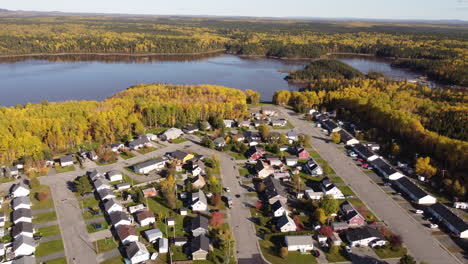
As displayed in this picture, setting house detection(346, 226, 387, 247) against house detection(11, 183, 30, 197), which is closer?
house detection(346, 226, 387, 247)

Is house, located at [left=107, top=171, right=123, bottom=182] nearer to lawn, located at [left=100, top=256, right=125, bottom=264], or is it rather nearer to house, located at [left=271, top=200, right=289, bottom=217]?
lawn, located at [left=100, top=256, right=125, bottom=264]

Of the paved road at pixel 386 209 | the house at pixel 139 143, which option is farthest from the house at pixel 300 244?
the house at pixel 139 143

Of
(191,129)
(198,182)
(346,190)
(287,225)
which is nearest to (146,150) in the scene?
(191,129)

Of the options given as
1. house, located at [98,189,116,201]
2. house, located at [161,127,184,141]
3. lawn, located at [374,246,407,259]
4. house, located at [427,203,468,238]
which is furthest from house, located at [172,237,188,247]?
house, located at [161,127,184,141]

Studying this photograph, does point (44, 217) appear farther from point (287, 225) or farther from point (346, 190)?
point (346, 190)

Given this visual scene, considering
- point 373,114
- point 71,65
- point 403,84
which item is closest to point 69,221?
point 373,114

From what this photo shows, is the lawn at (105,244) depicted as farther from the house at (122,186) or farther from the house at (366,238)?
the house at (366,238)

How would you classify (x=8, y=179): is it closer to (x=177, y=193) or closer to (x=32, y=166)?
(x=32, y=166)
